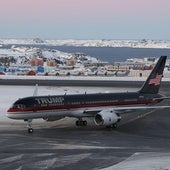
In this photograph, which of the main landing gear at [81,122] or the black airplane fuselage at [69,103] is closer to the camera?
the black airplane fuselage at [69,103]

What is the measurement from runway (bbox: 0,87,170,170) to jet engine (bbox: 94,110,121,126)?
647 mm

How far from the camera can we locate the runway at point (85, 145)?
1126 inches

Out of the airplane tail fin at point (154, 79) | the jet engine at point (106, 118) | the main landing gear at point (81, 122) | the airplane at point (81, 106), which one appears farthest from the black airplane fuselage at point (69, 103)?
the main landing gear at point (81, 122)

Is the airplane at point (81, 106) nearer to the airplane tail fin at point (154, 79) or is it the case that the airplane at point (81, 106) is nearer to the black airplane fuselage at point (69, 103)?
the black airplane fuselage at point (69, 103)

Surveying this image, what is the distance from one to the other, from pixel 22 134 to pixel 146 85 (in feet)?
48.7

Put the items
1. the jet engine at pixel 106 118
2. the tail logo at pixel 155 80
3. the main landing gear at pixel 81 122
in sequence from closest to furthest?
the jet engine at pixel 106 118
the main landing gear at pixel 81 122
the tail logo at pixel 155 80

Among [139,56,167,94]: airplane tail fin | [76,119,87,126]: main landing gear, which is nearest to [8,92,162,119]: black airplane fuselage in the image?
[139,56,167,94]: airplane tail fin

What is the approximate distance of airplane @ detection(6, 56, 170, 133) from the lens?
41531 millimetres

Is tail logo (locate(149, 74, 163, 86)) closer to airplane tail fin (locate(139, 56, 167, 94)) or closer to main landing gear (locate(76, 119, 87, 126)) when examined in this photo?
airplane tail fin (locate(139, 56, 167, 94))

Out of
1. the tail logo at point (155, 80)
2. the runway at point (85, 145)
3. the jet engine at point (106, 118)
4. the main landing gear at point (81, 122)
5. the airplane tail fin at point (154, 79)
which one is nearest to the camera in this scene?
the runway at point (85, 145)

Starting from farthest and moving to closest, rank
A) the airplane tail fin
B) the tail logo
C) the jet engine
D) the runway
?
the tail logo
the airplane tail fin
the jet engine
the runway

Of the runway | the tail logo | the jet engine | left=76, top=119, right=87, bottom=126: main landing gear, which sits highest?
the tail logo

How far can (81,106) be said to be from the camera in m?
44.5

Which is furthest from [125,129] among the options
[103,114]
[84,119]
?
[84,119]
